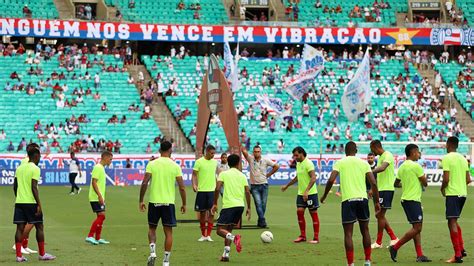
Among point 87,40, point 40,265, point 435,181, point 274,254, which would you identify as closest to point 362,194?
point 274,254

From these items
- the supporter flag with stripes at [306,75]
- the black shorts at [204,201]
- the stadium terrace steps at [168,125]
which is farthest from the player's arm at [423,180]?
the stadium terrace steps at [168,125]

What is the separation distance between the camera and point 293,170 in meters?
55.5

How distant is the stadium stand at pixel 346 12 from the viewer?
236ft

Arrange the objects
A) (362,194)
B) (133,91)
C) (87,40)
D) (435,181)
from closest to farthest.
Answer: (362,194)
(435,181)
(133,91)
(87,40)

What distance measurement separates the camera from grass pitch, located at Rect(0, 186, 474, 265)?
776 inches

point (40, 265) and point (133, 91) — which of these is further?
point (133, 91)

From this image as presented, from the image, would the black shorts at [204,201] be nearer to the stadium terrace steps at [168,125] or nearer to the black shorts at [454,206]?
the black shorts at [454,206]

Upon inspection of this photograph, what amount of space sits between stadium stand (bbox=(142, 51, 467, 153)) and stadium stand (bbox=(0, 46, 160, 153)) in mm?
2687

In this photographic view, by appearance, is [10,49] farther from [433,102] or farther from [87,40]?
[433,102]

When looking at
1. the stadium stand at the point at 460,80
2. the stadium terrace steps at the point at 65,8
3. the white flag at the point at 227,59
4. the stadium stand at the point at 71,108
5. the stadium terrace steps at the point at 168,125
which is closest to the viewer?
the white flag at the point at 227,59

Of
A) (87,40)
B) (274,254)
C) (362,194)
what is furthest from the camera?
(87,40)

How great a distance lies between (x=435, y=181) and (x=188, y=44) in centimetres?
2242

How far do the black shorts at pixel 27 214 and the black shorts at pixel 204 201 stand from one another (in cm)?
549

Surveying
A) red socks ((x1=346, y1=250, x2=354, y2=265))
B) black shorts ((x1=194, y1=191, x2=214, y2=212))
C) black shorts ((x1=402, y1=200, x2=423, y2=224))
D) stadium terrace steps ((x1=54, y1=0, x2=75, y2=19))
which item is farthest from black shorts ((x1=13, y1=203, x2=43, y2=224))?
stadium terrace steps ((x1=54, y1=0, x2=75, y2=19))
